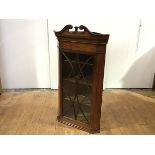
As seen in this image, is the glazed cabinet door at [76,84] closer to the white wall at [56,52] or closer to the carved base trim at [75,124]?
the carved base trim at [75,124]

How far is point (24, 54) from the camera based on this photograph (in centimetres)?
292

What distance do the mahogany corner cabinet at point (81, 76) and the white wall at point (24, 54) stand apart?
1.08 m

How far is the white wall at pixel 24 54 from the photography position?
2.80m

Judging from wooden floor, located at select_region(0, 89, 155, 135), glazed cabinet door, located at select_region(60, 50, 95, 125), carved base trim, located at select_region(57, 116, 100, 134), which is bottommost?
wooden floor, located at select_region(0, 89, 155, 135)

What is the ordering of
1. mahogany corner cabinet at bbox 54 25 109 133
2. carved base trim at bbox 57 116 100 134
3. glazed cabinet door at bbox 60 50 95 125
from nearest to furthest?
mahogany corner cabinet at bbox 54 25 109 133, glazed cabinet door at bbox 60 50 95 125, carved base trim at bbox 57 116 100 134

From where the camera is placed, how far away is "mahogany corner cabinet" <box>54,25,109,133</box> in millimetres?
1660

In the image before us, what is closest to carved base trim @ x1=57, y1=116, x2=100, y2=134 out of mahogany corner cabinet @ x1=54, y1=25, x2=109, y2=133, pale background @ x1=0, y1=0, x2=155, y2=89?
mahogany corner cabinet @ x1=54, y1=25, x2=109, y2=133

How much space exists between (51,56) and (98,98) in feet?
4.39

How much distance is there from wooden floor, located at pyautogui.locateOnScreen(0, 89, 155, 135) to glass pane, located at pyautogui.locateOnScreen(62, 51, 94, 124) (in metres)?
0.17

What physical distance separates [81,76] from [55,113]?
2.22ft

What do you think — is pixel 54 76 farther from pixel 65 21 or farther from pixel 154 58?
pixel 154 58

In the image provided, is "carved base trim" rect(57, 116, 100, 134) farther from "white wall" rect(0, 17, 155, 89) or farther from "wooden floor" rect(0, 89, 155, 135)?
"white wall" rect(0, 17, 155, 89)

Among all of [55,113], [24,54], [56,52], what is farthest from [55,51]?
[55,113]

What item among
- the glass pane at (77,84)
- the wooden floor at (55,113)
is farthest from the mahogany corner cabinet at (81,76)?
the wooden floor at (55,113)
